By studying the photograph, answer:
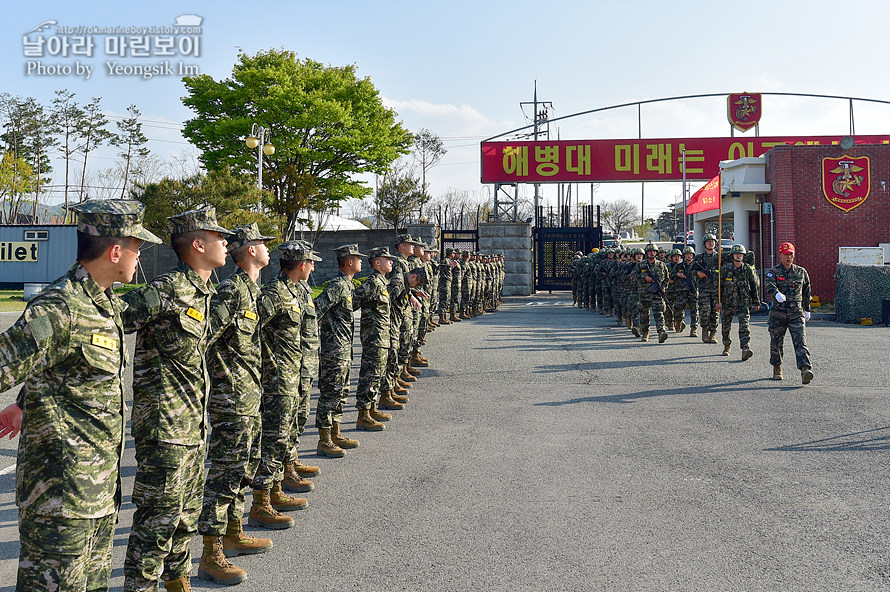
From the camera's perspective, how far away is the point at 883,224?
22.6m

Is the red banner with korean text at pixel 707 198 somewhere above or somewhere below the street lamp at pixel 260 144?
below

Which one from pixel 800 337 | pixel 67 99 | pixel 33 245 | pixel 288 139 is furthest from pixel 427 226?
pixel 67 99

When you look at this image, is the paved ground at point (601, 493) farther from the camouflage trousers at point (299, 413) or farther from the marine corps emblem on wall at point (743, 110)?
the marine corps emblem on wall at point (743, 110)

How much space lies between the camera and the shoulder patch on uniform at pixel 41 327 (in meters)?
2.63

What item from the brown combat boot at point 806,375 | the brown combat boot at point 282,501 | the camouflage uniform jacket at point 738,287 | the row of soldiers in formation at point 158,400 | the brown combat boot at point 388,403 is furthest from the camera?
the camouflage uniform jacket at point 738,287

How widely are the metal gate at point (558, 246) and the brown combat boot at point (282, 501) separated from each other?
25867 mm

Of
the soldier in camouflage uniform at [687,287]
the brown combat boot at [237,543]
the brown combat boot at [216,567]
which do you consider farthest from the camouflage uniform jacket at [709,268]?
the brown combat boot at [216,567]

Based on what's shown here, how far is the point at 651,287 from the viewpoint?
14.8 meters

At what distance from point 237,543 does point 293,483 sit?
1.25 m

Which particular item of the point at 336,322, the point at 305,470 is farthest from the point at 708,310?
the point at 305,470

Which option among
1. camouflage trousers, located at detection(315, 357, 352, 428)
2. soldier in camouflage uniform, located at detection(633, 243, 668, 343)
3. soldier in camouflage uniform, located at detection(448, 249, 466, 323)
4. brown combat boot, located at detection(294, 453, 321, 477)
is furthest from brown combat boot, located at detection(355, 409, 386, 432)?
soldier in camouflage uniform, located at detection(448, 249, 466, 323)

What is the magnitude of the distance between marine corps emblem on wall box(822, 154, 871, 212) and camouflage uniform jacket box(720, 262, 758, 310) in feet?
38.5

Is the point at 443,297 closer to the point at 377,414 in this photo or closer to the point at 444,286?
the point at 444,286

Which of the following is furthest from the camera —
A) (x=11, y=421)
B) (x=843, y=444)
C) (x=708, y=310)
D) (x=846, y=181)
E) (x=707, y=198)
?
(x=846, y=181)
